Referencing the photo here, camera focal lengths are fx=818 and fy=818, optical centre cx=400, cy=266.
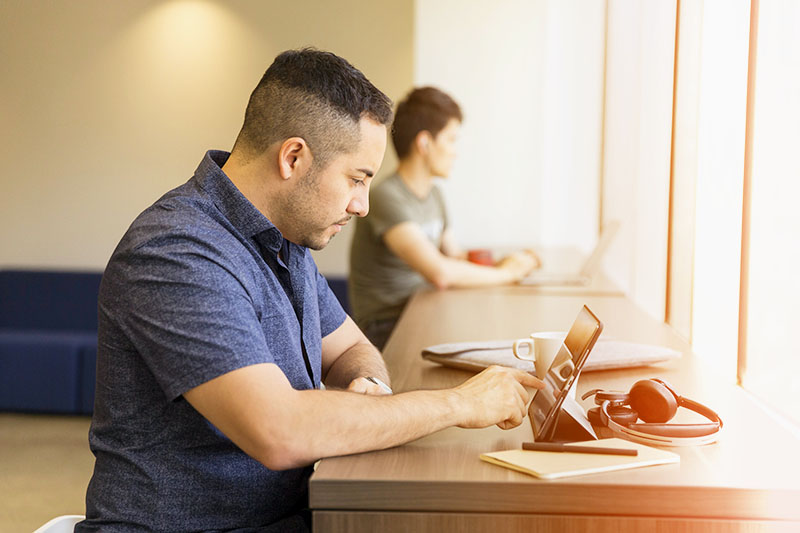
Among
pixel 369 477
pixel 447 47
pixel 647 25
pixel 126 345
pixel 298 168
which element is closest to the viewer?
pixel 369 477

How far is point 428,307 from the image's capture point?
252 cm

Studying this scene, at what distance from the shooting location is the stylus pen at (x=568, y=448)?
1.06 m

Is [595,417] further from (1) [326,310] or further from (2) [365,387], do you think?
(1) [326,310]

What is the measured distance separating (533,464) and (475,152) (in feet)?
10.9

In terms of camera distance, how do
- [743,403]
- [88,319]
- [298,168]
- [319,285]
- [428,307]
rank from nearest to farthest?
[298,168] → [743,403] → [319,285] → [428,307] → [88,319]

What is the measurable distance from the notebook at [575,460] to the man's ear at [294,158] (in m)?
0.54

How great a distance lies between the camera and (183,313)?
1.07 meters

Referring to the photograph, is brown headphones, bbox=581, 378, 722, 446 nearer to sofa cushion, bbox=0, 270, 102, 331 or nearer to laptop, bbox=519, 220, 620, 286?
laptop, bbox=519, 220, 620, 286

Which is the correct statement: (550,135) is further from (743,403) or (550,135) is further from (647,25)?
(743,403)

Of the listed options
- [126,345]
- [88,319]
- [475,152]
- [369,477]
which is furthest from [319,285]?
[88,319]

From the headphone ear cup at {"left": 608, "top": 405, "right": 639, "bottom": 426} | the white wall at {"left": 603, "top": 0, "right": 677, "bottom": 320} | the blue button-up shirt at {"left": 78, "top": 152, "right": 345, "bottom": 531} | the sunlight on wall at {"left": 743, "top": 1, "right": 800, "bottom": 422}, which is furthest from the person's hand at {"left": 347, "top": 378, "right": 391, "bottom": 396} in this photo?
the white wall at {"left": 603, "top": 0, "right": 677, "bottom": 320}

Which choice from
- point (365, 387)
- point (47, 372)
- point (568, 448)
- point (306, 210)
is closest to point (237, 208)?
point (306, 210)

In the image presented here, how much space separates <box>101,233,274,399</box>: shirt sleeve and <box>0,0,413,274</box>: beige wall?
383 cm

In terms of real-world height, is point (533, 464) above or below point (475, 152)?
below
